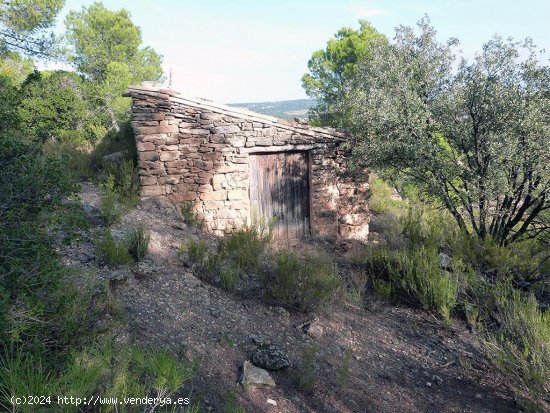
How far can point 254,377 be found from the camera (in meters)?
3.85

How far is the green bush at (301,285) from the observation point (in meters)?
5.43

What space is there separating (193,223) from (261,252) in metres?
1.93

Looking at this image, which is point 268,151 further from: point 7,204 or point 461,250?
point 7,204

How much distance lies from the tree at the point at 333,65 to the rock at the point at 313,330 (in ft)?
43.1

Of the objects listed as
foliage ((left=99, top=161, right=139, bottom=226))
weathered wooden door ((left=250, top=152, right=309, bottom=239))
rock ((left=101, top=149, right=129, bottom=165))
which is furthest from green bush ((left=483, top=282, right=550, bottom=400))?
rock ((left=101, top=149, right=129, bottom=165))

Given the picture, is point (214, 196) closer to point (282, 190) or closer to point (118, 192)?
point (282, 190)

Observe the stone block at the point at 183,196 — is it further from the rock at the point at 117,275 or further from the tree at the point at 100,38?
the tree at the point at 100,38

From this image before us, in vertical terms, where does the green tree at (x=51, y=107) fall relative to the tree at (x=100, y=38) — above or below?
below

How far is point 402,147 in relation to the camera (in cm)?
741

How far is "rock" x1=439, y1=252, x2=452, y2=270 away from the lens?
22.4ft

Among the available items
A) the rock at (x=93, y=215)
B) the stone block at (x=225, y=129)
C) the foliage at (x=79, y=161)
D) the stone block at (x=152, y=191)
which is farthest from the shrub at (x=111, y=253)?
the foliage at (x=79, y=161)

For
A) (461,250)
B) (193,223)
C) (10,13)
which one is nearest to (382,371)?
(461,250)

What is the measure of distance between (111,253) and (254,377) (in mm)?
2389

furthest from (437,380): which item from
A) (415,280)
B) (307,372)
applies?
(415,280)
